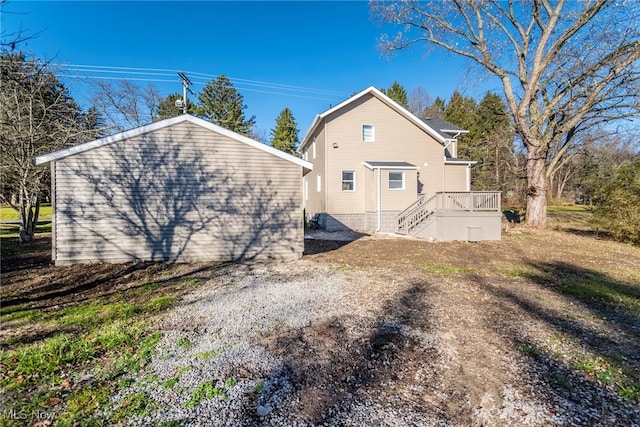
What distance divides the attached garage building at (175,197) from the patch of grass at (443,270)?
3.75m

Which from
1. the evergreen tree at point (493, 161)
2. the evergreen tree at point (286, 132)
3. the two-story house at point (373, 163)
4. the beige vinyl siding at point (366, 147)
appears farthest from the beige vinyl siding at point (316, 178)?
the evergreen tree at point (286, 132)

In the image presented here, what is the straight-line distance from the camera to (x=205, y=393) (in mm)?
2693

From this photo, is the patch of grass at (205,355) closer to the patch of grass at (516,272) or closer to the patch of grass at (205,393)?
the patch of grass at (205,393)

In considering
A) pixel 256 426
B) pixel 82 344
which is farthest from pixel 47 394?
pixel 256 426

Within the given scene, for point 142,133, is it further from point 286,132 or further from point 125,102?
point 286,132

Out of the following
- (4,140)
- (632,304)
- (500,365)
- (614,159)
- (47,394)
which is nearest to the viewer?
(47,394)

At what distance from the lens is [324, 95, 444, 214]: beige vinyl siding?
630 inches

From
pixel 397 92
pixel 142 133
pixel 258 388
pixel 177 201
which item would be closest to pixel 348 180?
pixel 177 201

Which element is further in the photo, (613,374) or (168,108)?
(168,108)

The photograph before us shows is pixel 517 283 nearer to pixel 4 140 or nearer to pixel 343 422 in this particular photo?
pixel 343 422

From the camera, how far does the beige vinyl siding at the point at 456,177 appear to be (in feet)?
59.6

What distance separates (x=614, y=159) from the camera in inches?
1094

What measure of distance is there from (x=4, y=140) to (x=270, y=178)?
6953 millimetres

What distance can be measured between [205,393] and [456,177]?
1855 centimetres
